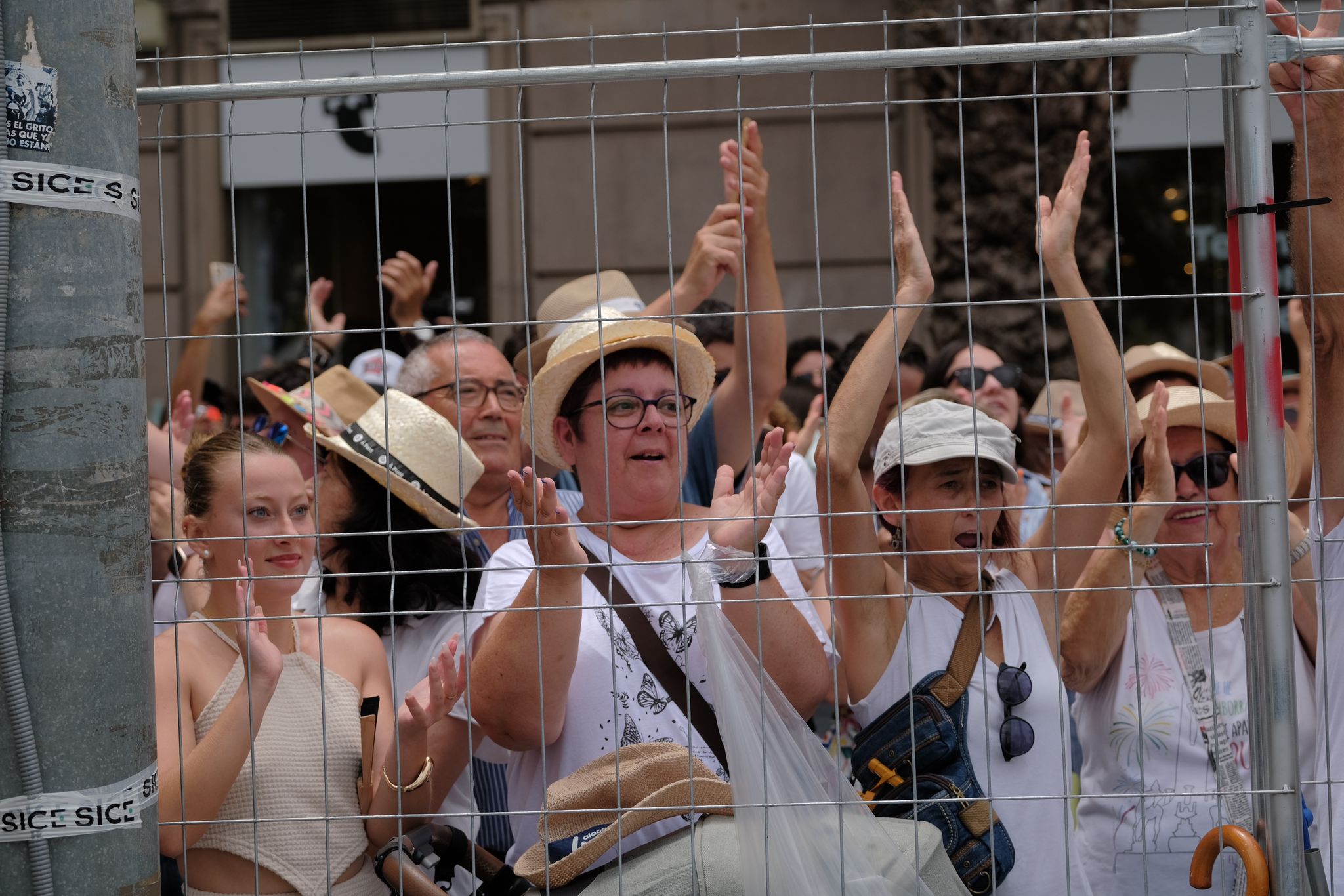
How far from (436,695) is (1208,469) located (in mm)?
1903

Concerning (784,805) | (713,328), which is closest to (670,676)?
(784,805)

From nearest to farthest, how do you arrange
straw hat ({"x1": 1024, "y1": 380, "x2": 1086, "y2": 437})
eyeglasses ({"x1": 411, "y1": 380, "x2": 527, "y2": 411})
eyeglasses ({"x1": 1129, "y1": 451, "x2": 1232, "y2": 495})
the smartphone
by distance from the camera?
eyeglasses ({"x1": 1129, "y1": 451, "x2": 1232, "y2": 495})
eyeglasses ({"x1": 411, "y1": 380, "x2": 527, "y2": 411})
straw hat ({"x1": 1024, "y1": 380, "x2": 1086, "y2": 437})
the smartphone

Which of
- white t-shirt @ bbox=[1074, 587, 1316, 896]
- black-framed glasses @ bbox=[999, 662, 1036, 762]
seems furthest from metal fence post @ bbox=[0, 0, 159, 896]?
white t-shirt @ bbox=[1074, 587, 1316, 896]

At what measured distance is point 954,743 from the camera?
2596 mm

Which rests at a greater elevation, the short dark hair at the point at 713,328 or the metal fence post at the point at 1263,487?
the short dark hair at the point at 713,328

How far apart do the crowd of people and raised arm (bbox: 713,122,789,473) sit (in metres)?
0.07

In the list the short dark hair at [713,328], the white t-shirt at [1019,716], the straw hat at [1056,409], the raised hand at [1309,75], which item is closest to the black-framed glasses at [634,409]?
the white t-shirt at [1019,716]

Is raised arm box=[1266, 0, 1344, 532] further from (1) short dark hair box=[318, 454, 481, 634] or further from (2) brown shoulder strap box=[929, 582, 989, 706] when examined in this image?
(1) short dark hair box=[318, 454, 481, 634]

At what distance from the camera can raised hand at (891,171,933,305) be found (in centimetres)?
254

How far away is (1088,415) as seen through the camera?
9.24 feet

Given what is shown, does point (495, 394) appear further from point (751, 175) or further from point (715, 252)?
point (751, 175)

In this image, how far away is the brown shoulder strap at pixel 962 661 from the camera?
2.66 m

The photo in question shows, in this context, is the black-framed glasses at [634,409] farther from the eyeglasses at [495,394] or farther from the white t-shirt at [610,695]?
the eyeglasses at [495,394]

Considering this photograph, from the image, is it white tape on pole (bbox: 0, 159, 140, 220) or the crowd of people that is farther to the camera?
the crowd of people
